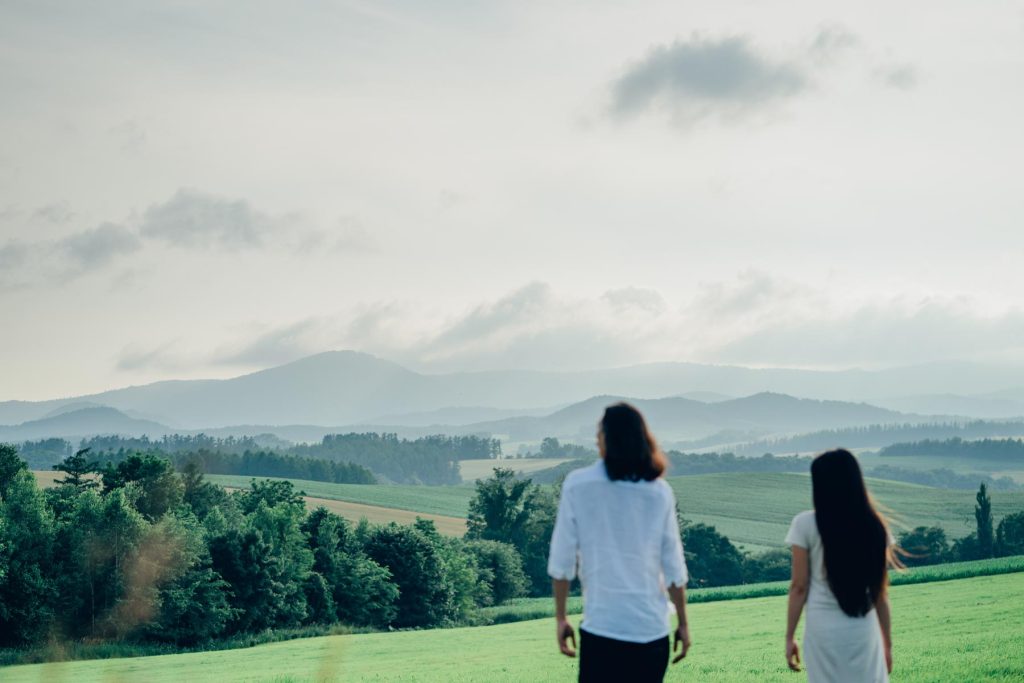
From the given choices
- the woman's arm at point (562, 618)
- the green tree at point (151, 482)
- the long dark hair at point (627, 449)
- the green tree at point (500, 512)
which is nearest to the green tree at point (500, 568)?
the green tree at point (500, 512)

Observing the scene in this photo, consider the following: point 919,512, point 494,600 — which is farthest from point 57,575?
point 919,512

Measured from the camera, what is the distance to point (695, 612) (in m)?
46.0

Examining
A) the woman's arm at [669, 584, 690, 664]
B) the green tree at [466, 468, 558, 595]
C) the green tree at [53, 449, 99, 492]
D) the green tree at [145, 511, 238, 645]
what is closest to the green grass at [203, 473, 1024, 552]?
the green tree at [466, 468, 558, 595]

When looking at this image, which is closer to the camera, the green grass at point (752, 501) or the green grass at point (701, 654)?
the green grass at point (701, 654)

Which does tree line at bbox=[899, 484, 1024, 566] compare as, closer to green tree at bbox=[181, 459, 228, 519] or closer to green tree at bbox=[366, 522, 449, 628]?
green tree at bbox=[366, 522, 449, 628]

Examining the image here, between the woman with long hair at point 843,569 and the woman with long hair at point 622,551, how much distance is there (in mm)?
1150

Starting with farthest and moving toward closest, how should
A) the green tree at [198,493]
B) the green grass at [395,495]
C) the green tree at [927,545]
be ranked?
1. the green grass at [395,495]
2. the green tree at [198,493]
3. the green tree at [927,545]

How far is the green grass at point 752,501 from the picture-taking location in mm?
121625

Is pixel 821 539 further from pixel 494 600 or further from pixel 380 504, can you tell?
pixel 380 504

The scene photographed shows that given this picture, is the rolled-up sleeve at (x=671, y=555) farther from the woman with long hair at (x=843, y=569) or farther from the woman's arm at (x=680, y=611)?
the woman with long hair at (x=843, y=569)

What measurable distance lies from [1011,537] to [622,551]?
3282 inches

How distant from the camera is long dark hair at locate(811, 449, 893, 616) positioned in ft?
24.6

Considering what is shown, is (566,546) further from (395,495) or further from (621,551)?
(395,495)

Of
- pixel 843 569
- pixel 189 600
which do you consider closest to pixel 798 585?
pixel 843 569
